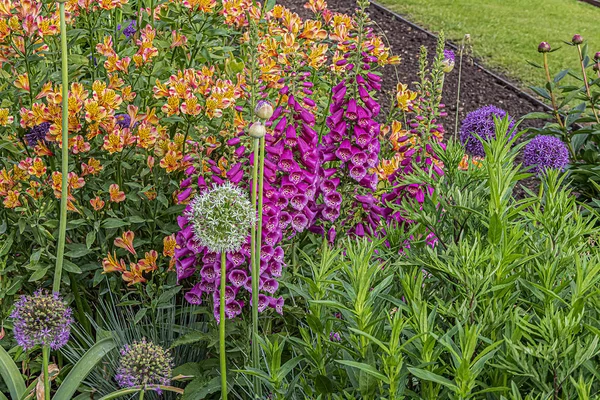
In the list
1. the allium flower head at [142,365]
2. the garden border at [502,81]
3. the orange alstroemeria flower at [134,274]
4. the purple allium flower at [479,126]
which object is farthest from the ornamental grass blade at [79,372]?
the garden border at [502,81]

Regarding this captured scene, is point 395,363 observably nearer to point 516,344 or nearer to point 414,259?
point 516,344

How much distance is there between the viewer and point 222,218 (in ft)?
4.83

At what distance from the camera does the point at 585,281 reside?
1.27 m

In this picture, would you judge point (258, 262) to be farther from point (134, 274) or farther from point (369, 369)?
point (134, 274)

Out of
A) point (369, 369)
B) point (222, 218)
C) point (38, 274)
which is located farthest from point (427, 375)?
point (38, 274)

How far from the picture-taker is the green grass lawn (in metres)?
6.80

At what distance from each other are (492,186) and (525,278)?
21cm

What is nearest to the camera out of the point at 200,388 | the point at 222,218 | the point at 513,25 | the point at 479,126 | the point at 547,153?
the point at 222,218

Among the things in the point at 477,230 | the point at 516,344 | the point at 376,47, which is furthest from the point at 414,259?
A: the point at 376,47

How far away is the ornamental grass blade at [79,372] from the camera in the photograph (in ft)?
6.57

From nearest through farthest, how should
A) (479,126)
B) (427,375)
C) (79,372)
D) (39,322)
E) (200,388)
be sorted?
(427,375), (39,322), (79,372), (200,388), (479,126)

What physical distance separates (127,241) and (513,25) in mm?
6675

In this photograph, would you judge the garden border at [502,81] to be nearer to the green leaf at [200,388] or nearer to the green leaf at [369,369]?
the green leaf at [200,388]

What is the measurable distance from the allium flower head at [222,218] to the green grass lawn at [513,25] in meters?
5.40
